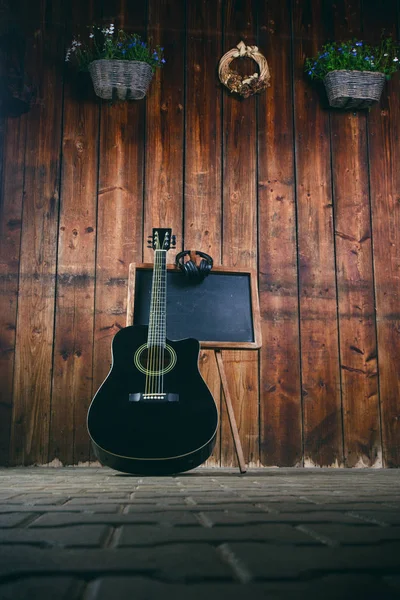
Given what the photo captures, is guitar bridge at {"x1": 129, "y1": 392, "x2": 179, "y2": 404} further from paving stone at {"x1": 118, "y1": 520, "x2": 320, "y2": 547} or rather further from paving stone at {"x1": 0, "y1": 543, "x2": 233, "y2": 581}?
paving stone at {"x1": 0, "y1": 543, "x2": 233, "y2": 581}

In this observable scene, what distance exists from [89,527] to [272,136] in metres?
2.65

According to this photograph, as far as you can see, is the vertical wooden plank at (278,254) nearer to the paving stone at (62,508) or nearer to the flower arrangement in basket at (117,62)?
the flower arrangement in basket at (117,62)

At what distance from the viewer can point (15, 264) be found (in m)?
2.83

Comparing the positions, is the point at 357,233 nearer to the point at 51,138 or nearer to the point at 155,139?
the point at 155,139

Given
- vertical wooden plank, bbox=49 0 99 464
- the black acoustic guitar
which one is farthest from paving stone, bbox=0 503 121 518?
vertical wooden plank, bbox=49 0 99 464

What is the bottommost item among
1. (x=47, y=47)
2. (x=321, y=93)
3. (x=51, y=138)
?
(x=51, y=138)

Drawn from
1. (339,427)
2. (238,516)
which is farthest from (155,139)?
(238,516)

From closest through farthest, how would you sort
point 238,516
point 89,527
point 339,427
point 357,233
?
point 89,527 < point 238,516 < point 339,427 < point 357,233

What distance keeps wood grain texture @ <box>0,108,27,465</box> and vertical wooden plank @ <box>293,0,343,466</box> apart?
145cm

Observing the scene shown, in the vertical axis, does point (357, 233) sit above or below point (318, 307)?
above

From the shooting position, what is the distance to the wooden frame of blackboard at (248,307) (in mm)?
2367

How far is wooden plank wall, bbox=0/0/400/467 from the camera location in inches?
110

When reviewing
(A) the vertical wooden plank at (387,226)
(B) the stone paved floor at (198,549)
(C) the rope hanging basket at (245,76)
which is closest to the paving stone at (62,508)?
(B) the stone paved floor at (198,549)

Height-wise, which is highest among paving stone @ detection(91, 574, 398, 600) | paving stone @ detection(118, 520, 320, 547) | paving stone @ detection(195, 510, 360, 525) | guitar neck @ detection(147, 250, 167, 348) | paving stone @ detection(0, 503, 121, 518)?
guitar neck @ detection(147, 250, 167, 348)
